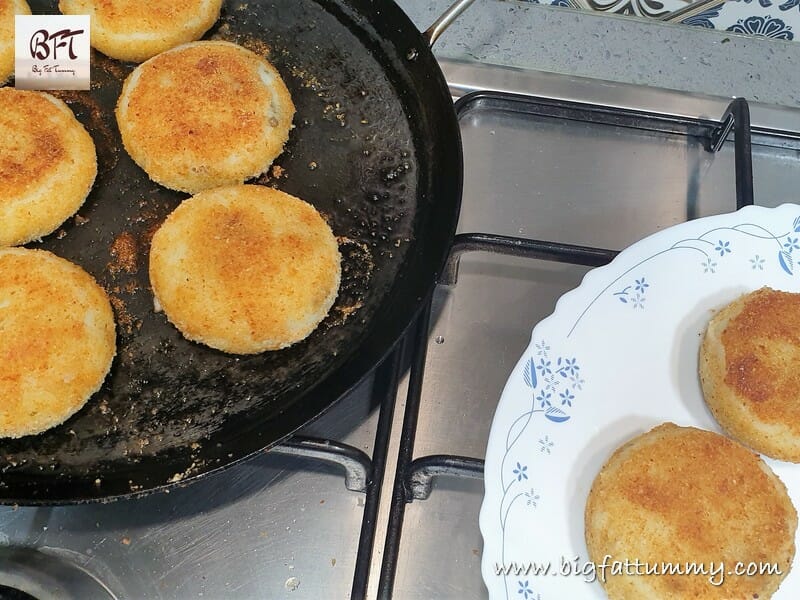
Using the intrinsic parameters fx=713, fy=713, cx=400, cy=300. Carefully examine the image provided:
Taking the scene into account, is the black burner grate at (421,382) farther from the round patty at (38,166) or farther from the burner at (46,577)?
the round patty at (38,166)

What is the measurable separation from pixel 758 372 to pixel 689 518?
0.75 ft

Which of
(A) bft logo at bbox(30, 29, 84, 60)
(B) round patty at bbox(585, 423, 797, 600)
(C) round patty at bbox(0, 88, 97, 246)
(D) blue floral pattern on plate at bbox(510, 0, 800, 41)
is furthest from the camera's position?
(D) blue floral pattern on plate at bbox(510, 0, 800, 41)

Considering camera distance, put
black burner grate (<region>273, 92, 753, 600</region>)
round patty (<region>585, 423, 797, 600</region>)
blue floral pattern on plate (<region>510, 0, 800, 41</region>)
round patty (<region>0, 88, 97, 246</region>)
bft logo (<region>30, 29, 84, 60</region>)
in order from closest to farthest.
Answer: round patty (<region>585, 423, 797, 600</region>)
black burner grate (<region>273, 92, 753, 600</region>)
round patty (<region>0, 88, 97, 246</region>)
bft logo (<region>30, 29, 84, 60</region>)
blue floral pattern on plate (<region>510, 0, 800, 41</region>)

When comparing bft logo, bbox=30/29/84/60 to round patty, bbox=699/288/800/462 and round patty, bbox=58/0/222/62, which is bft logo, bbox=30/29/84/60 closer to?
round patty, bbox=58/0/222/62

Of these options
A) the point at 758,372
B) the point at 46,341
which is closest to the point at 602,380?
the point at 758,372

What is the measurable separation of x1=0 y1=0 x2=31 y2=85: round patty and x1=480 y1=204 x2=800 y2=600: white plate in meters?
1.05

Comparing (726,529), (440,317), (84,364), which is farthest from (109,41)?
(726,529)

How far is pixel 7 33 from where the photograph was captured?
1271 mm

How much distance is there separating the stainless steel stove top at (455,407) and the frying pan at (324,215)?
0.43ft

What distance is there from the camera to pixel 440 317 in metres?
1.25

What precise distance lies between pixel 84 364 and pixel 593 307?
750mm

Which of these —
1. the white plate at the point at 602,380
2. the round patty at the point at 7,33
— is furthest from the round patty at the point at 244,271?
the round patty at the point at 7,33

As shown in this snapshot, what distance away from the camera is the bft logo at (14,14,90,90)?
1.26 meters

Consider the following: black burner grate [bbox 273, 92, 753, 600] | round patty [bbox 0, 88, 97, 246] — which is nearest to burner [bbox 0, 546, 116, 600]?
black burner grate [bbox 273, 92, 753, 600]
